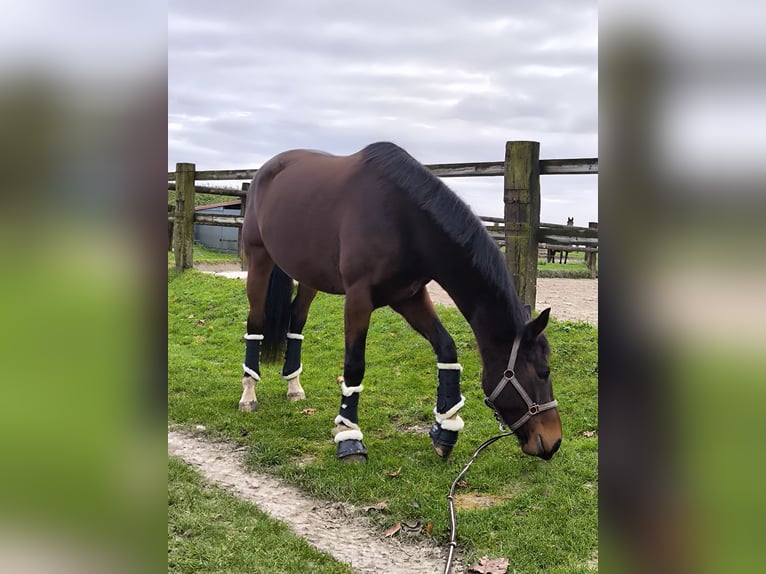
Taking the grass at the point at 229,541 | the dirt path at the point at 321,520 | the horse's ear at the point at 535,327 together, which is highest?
the horse's ear at the point at 535,327

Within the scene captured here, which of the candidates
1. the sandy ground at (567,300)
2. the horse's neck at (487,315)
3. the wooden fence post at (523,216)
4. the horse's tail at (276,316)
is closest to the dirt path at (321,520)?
the horse's neck at (487,315)

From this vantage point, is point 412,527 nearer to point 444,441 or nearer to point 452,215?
point 444,441

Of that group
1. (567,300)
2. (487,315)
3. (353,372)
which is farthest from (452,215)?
(567,300)

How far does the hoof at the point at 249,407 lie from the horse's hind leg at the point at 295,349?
15.2 inches

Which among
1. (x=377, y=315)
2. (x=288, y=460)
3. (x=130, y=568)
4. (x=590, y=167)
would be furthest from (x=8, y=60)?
(x=377, y=315)

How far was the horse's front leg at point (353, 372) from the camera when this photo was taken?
4.02 m

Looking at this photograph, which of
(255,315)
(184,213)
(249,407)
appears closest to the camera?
(249,407)

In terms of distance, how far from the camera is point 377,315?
315 inches

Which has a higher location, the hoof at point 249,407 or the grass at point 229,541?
the hoof at point 249,407

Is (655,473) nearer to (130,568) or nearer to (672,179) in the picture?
(672,179)

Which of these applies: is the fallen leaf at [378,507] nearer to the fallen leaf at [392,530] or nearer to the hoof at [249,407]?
the fallen leaf at [392,530]

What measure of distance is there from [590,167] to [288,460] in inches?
155

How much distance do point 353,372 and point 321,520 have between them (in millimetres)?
1112

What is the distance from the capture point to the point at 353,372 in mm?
4156
